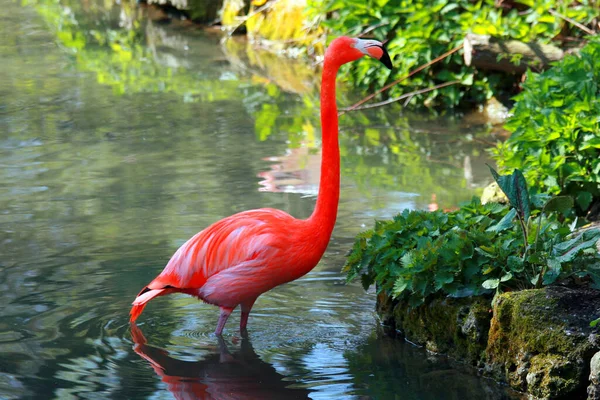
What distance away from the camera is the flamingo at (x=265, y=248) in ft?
16.0

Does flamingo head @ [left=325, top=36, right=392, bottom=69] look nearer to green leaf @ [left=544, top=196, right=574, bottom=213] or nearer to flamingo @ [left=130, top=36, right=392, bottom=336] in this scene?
flamingo @ [left=130, top=36, right=392, bottom=336]

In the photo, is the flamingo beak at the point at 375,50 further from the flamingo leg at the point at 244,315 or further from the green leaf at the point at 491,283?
the flamingo leg at the point at 244,315

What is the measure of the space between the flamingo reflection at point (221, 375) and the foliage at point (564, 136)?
2.56 m

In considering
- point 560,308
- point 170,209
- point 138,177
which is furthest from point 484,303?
point 138,177

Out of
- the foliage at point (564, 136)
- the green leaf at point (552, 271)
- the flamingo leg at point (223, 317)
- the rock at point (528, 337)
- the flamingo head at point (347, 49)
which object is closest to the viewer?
the rock at point (528, 337)

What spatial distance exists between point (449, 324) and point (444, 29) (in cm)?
631

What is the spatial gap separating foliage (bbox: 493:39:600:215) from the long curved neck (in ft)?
6.65

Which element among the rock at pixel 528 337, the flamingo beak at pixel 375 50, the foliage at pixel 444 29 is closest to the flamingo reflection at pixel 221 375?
the rock at pixel 528 337

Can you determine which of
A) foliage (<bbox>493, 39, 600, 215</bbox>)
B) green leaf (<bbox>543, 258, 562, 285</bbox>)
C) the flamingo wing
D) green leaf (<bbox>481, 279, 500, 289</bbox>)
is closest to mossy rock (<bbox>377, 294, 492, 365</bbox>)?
green leaf (<bbox>481, 279, 500, 289</bbox>)

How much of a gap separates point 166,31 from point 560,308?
1340cm

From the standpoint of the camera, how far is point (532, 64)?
9.73 metres

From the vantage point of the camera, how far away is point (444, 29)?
10516 millimetres

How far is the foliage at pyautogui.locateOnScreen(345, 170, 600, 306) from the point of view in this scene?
4582 millimetres

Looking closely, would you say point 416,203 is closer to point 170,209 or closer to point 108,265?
point 170,209
